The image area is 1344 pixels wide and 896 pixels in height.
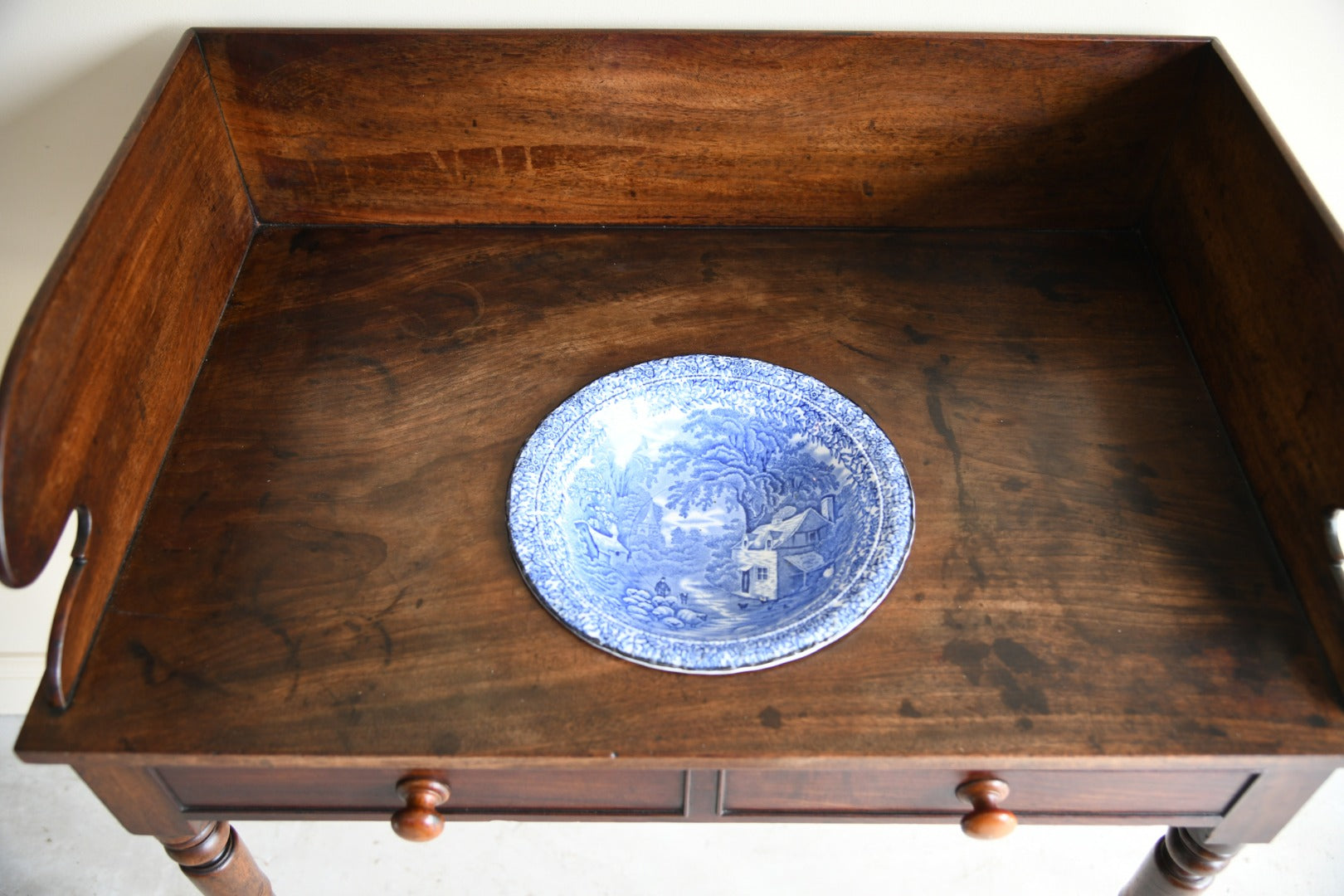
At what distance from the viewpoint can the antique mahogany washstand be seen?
787mm

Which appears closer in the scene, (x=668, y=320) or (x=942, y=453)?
(x=942, y=453)

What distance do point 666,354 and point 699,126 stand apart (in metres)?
0.26

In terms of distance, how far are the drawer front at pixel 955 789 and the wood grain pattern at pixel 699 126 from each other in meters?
0.60

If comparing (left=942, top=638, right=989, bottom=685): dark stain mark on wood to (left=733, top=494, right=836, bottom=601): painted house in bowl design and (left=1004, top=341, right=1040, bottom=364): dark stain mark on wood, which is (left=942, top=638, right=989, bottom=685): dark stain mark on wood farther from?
(left=1004, top=341, right=1040, bottom=364): dark stain mark on wood

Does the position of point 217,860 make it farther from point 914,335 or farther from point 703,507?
point 914,335

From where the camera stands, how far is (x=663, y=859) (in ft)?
4.89

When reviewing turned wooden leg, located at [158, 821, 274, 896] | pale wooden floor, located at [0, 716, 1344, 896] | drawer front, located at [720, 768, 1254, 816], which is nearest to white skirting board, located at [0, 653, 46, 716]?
pale wooden floor, located at [0, 716, 1344, 896]

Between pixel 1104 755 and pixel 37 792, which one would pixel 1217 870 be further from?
pixel 37 792

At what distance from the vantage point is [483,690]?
802 millimetres

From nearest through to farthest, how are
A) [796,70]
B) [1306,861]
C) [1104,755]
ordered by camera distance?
[1104,755], [796,70], [1306,861]

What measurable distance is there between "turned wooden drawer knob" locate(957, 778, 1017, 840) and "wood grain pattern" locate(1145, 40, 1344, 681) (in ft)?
0.89

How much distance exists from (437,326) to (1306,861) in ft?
4.51

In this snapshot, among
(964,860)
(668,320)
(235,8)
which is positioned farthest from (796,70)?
(964,860)

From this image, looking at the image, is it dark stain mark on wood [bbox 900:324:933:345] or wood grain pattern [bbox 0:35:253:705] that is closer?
wood grain pattern [bbox 0:35:253:705]
